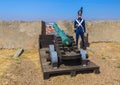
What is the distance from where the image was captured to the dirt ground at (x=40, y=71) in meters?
6.40

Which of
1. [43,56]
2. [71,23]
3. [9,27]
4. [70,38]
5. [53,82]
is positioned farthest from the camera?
[71,23]

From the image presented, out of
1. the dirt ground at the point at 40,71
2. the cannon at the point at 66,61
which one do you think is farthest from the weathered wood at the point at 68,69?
the dirt ground at the point at 40,71

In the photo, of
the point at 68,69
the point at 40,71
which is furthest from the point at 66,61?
the point at 40,71

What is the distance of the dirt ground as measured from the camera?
640cm

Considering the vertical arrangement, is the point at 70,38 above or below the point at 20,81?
above

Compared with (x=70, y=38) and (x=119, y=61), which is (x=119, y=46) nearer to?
(x=119, y=61)

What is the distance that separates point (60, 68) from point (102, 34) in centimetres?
614

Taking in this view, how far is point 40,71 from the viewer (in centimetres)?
750

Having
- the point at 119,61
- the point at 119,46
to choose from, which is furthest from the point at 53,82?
the point at 119,46

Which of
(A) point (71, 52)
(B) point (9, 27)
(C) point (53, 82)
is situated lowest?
(C) point (53, 82)

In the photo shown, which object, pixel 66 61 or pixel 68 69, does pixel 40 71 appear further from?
pixel 68 69

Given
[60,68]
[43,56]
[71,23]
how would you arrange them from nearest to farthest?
[60,68] → [43,56] → [71,23]

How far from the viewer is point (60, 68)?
6816 mm

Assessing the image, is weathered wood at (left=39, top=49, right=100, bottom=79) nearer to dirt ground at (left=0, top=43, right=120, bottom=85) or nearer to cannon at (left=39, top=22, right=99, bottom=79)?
cannon at (left=39, top=22, right=99, bottom=79)
